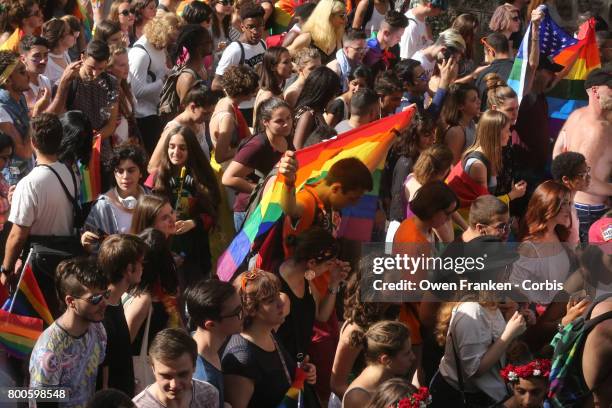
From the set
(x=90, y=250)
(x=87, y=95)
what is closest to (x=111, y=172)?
(x=90, y=250)

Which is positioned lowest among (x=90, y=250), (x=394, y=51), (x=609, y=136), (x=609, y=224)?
(x=394, y=51)

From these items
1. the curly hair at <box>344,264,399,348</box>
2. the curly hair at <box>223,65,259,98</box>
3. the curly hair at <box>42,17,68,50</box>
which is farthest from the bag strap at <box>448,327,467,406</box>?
the curly hair at <box>42,17,68,50</box>

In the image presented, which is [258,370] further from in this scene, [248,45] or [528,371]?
[248,45]

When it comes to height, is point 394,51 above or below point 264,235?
below

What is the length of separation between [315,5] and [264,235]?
6.46 meters

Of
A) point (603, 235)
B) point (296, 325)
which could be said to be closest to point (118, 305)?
point (296, 325)

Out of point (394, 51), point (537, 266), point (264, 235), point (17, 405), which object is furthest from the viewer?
point (394, 51)

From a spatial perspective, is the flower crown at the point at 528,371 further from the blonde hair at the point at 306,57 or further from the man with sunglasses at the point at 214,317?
the blonde hair at the point at 306,57

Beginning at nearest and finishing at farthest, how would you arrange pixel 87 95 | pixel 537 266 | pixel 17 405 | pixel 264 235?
pixel 17 405, pixel 264 235, pixel 537 266, pixel 87 95

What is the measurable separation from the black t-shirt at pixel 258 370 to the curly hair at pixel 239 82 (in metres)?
3.63

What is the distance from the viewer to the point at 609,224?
301 inches

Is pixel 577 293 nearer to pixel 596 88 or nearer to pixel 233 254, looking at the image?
pixel 233 254

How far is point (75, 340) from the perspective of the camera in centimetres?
589

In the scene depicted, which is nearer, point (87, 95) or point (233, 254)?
point (233, 254)
